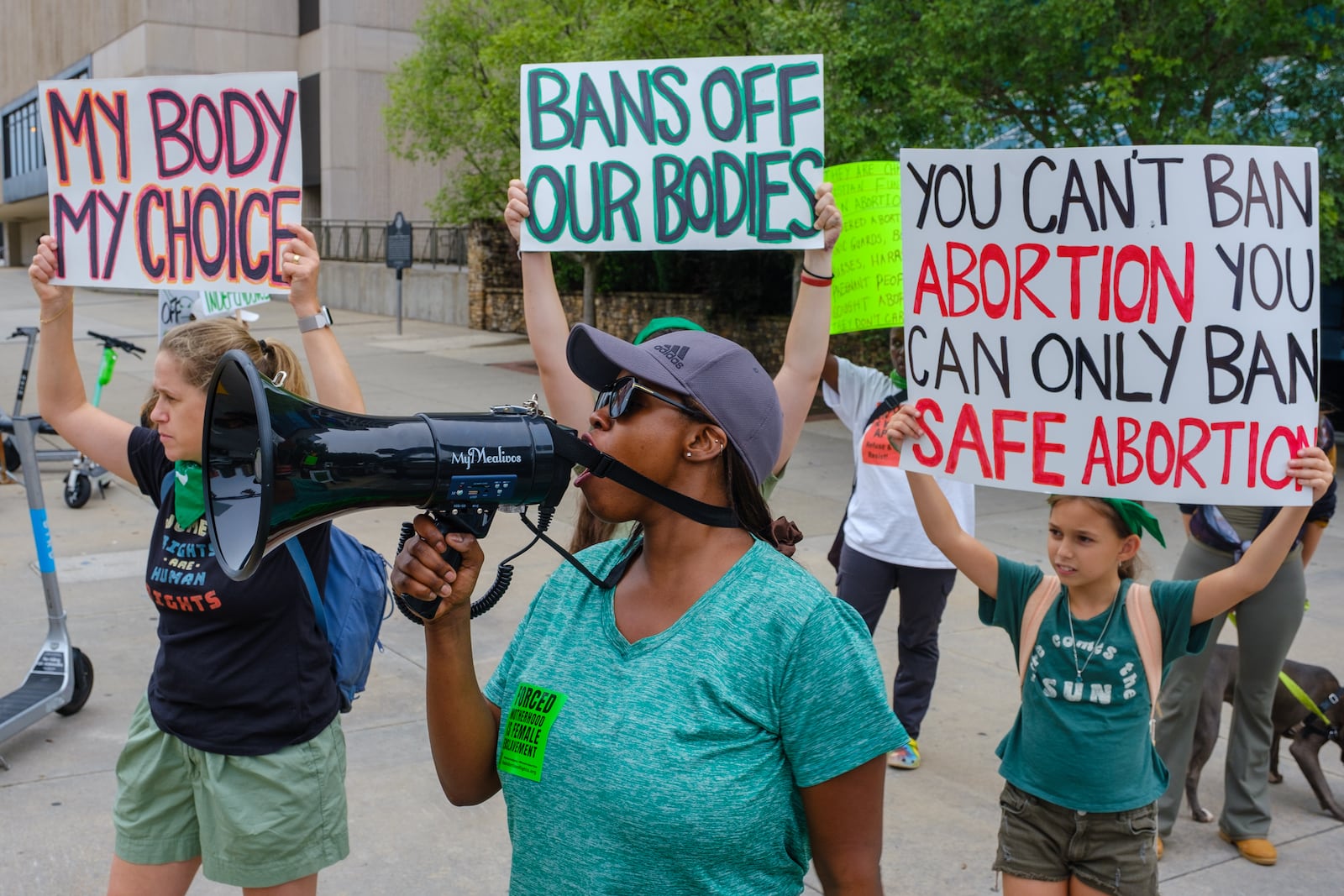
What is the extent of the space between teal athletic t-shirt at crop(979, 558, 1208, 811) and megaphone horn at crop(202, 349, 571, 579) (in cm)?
186

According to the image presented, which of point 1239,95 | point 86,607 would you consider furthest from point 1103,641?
point 1239,95

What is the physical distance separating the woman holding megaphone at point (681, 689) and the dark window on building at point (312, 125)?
3289 centimetres

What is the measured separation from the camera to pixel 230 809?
9.27 ft

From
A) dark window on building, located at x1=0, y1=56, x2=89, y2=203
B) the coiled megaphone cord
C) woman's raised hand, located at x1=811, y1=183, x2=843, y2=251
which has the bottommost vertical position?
the coiled megaphone cord

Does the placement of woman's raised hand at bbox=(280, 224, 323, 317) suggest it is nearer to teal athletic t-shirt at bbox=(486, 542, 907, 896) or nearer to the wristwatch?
the wristwatch

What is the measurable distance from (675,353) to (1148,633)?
6.00 feet

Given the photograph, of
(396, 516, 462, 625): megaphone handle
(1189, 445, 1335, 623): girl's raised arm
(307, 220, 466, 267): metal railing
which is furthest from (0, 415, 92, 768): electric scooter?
(307, 220, 466, 267): metal railing

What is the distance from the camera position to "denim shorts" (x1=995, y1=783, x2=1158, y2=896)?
3055 millimetres

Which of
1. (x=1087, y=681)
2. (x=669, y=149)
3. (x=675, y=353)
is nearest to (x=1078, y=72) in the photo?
(x=669, y=149)

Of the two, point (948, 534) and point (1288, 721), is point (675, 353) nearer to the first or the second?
point (948, 534)

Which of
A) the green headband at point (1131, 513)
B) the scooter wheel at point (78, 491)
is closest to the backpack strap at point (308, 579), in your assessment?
the green headband at point (1131, 513)

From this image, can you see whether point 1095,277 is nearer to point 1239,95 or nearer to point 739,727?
point 739,727

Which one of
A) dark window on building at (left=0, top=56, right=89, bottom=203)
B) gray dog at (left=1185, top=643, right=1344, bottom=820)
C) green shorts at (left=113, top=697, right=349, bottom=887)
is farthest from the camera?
dark window on building at (left=0, top=56, right=89, bottom=203)

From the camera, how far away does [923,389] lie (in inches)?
127
